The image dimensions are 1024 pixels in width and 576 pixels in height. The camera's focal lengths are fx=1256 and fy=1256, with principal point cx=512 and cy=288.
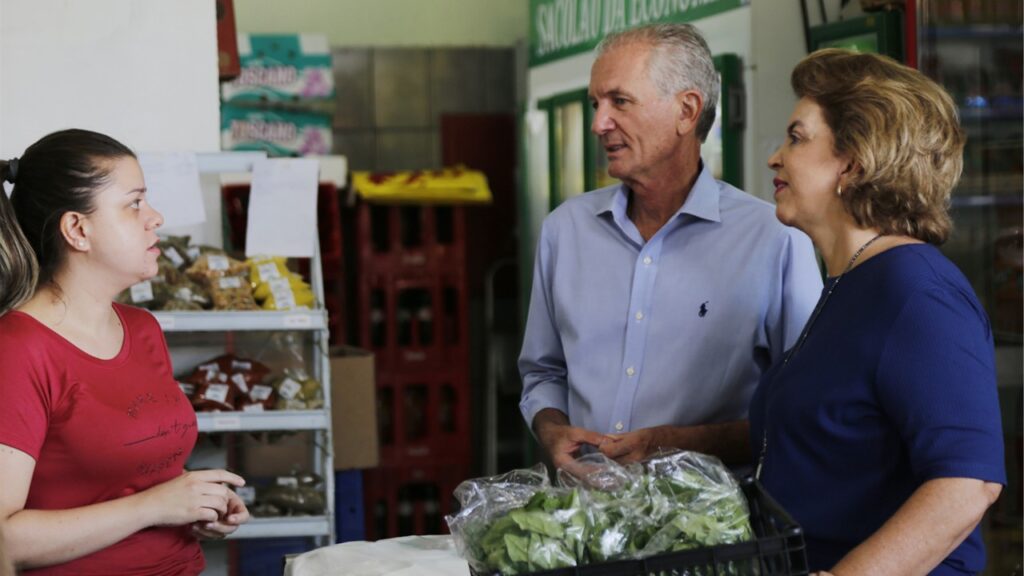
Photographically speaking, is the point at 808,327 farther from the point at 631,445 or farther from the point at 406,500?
the point at 406,500

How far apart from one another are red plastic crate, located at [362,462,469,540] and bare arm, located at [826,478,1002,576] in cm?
467

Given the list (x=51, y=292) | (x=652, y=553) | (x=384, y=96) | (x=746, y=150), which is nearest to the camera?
(x=652, y=553)

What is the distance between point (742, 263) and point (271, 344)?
2005mm

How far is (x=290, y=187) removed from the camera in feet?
11.9

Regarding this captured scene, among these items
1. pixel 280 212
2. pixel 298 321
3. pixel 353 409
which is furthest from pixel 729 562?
pixel 353 409

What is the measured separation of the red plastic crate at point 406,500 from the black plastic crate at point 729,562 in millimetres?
4757

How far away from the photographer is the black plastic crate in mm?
1499

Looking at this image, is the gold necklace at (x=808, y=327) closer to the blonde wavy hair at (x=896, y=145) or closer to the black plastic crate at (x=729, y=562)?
the blonde wavy hair at (x=896, y=145)

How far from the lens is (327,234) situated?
5.55 metres

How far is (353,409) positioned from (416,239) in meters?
2.01

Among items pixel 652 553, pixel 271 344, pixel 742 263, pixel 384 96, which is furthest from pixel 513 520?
pixel 384 96

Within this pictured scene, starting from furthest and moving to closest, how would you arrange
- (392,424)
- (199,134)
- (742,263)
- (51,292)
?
(392,424), (199,134), (742,263), (51,292)

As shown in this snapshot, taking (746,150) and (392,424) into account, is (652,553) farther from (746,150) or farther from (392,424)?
(392,424)

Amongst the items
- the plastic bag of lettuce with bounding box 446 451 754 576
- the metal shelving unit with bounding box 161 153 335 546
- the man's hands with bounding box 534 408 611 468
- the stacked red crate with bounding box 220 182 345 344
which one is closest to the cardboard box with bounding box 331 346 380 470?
the stacked red crate with bounding box 220 182 345 344
